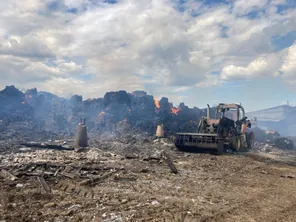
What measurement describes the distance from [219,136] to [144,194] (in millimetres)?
9698

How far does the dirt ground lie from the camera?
4.67m

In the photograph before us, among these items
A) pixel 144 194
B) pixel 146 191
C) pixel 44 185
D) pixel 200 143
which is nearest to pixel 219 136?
pixel 200 143

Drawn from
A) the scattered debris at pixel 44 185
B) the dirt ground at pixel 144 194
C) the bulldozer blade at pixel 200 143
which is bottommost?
the dirt ground at pixel 144 194

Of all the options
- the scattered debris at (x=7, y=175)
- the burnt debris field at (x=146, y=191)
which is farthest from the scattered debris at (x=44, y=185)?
the scattered debris at (x=7, y=175)

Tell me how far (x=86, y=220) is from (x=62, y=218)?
456 mm

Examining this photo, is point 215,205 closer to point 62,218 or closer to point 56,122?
point 62,218

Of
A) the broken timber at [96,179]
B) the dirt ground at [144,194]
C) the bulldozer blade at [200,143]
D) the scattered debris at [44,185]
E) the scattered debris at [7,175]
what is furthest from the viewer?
the bulldozer blade at [200,143]

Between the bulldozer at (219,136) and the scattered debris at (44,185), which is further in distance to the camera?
the bulldozer at (219,136)

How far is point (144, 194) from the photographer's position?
5.99 m

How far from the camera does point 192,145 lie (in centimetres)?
1431

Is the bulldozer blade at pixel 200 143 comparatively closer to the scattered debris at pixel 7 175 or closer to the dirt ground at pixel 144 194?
the dirt ground at pixel 144 194

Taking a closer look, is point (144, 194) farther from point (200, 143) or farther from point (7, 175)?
point (200, 143)

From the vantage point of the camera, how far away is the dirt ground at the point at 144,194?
467cm

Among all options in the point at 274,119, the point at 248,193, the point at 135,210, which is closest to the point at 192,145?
the point at 248,193
